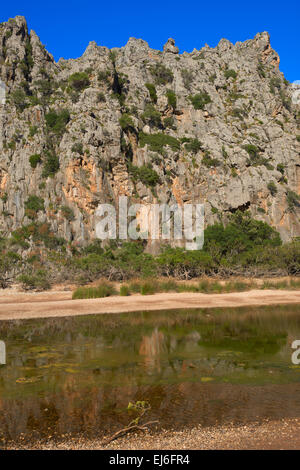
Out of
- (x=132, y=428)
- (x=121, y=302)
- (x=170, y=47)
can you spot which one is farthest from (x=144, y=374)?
(x=170, y=47)

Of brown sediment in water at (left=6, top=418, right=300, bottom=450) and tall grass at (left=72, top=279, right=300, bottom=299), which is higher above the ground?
tall grass at (left=72, top=279, right=300, bottom=299)

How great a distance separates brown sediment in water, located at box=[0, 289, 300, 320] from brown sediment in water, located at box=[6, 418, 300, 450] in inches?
532

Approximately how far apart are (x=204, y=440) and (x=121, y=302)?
1699 centimetres

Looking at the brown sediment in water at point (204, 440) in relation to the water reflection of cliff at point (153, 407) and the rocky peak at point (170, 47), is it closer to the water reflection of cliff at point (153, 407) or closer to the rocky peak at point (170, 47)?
the water reflection of cliff at point (153, 407)

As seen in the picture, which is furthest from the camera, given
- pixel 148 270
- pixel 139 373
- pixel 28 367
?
pixel 148 270

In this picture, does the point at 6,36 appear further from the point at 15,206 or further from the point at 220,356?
the point at 220,356

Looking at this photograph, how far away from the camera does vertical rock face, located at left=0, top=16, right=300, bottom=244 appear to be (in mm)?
42156

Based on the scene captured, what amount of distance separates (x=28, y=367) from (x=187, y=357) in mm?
4503

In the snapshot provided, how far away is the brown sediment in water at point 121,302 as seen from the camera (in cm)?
1994

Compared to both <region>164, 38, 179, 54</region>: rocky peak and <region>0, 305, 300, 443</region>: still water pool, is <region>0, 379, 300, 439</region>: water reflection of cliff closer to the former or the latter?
<region>0, 305, 300, 443</region>: still water pool

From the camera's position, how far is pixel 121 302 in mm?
22484

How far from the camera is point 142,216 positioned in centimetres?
4406

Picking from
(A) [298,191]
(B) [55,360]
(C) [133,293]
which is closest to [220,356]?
(B) [55,360]

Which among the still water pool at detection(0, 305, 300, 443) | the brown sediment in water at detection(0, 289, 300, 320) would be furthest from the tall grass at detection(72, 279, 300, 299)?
the still water pool at detection(0, 305, 300, 443)
